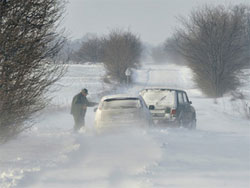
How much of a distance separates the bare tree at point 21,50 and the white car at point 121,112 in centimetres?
242

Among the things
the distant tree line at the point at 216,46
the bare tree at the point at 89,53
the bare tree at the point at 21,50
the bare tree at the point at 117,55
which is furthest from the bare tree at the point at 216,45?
the bare tree at the point at 89,53

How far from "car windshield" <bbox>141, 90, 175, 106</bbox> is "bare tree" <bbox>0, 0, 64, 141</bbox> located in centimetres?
A: 562

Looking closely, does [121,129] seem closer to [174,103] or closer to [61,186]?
[174,103]

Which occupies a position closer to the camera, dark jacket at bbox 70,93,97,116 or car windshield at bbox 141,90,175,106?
car windshield at bbox 141,90,175,106

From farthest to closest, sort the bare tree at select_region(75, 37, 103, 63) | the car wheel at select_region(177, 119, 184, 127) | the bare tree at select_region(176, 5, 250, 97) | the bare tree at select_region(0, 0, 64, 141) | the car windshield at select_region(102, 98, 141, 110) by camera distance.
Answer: the bare tree at select_region(75, 37, 103, 63), the bare tree at select_region(176, 5, 250, 97), the car wheel at select_region(177, 119, 184, 127), the car windshield at select_region(102, 98, 141, 110), the bare tree at select_region(0, 0, 64, 141)

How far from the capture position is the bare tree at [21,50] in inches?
320

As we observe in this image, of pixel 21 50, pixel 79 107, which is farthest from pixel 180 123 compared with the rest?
pixel 21 50

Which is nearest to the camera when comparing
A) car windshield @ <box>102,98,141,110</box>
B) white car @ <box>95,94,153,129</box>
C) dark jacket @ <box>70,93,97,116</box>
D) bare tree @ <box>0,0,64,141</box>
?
bare tree @ <box>0,0,64,141</box>

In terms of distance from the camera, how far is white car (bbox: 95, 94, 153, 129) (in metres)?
11.3

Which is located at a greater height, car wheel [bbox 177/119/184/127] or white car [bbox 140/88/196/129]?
white car [bbox 140/88/196/129]

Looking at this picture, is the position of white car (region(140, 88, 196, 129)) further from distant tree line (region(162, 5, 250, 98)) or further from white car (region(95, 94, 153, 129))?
distant tree line (region(162, 5, 250, 98))

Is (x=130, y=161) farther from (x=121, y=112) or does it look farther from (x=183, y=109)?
(x=183, y=109)

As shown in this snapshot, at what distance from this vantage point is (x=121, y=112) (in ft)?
37.3

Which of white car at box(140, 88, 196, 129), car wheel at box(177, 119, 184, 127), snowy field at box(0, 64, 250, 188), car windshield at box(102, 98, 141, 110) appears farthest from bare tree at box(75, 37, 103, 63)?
car windshield at box(102, 98, 141, 110)
